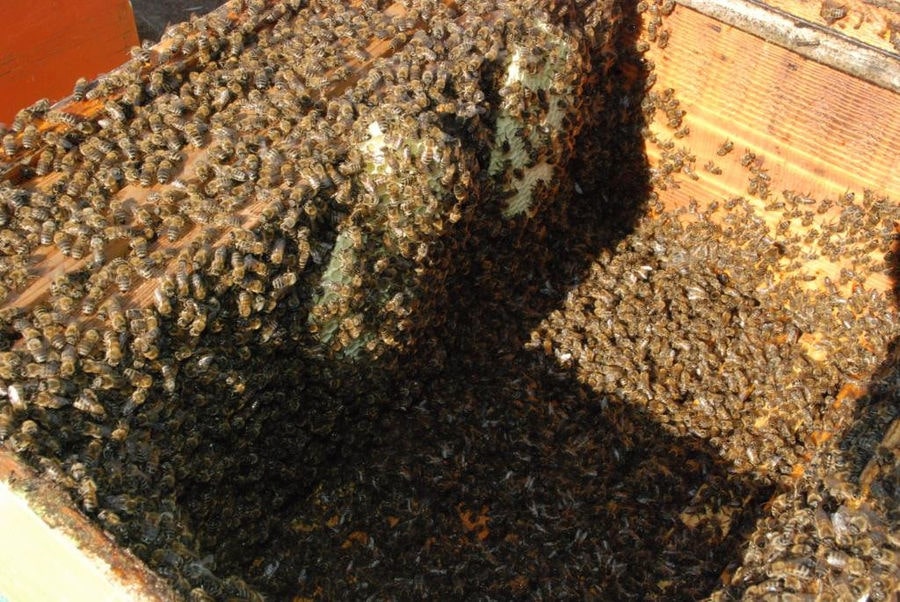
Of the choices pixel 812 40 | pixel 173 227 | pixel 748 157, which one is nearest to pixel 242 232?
pixel 173 227

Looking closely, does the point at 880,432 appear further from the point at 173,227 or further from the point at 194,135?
the point at 194,135

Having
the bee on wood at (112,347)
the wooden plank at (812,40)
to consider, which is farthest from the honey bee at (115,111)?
the wooden plank at (812,40)

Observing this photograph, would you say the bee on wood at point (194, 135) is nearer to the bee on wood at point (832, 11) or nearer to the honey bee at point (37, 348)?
the honey bee at point (37, 348)

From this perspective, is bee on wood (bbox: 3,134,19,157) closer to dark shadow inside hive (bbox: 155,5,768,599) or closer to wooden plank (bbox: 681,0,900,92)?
dark shadow inside hive (bbox: 155,5,768,599)

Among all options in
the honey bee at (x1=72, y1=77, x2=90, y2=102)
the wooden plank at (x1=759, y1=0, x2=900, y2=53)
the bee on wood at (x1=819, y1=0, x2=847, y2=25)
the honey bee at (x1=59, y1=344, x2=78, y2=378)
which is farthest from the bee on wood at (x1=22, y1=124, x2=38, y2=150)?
the bee on wood at (x1=819, y1=0, x2=847, y2=25)

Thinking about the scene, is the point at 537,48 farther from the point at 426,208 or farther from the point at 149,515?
the point at 149,515

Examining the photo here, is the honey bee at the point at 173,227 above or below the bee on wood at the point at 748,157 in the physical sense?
below
